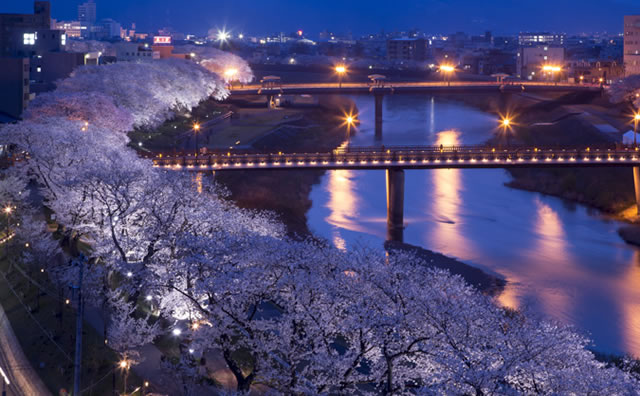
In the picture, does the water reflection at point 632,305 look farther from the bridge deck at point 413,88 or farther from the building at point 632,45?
the building at point 632,45

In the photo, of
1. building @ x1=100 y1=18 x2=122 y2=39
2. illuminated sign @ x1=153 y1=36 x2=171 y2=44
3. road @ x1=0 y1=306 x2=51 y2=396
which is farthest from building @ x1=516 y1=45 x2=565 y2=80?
building @ x1=100 y1=18 x2=122 y2=39

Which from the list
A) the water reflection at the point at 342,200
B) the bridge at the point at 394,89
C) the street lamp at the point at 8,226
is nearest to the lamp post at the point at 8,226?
the street lamp at the point at 8,226

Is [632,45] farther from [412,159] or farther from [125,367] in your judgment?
[125,367]

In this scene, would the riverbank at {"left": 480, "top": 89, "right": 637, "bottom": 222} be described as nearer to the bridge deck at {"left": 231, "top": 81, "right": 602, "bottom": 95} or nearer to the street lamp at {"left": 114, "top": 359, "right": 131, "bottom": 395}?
the bridge deck at {"left": 231, "top": 81, "right": 602, "bottom": 95}

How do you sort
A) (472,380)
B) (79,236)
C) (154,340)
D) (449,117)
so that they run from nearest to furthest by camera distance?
(472,380) → (154,340) → (79,236) → (449,117)

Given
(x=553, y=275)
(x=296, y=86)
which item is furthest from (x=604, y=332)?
(x=296, y=86)

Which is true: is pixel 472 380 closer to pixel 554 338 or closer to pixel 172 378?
pixel 554 338
